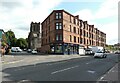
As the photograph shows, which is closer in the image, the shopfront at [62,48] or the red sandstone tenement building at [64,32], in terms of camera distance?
the shopfront at [62,48]

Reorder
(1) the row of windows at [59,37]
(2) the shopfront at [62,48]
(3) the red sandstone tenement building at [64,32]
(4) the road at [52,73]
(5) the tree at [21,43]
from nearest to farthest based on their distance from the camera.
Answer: (4) the road at [52,73] → (2) the shopfront at [62,48] → (1) the row of windows at [59,37] → (3) the red sandstone tenement building at [64,32] → (5) the tree at [21,43]

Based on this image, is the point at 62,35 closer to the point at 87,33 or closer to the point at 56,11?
the point at 56,11

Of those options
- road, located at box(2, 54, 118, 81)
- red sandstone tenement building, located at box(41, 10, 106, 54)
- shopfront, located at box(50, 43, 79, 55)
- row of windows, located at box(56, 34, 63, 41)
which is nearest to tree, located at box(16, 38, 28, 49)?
red sandstone tenement building, located at box(41, 10, 106, 54)

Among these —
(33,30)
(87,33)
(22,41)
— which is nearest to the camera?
(87,33)

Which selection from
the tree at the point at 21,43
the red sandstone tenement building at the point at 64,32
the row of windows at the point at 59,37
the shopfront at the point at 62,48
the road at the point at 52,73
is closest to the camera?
the road at the point at 52,73

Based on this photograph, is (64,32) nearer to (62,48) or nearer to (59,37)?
(59,37)

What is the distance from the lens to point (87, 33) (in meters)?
100

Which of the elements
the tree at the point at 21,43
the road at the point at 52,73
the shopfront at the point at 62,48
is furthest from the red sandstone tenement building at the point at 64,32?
the tree at the point at 21,43

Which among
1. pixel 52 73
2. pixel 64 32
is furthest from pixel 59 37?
pixel 52 73

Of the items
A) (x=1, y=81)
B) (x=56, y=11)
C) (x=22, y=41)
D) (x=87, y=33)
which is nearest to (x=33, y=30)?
(x=22, y=41)

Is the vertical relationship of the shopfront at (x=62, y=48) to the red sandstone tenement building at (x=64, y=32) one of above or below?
below

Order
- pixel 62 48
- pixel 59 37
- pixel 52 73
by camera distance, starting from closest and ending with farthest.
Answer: pixel 52 73, pixel 62 48, pixel 59 37

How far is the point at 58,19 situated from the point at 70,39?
799 centimetres

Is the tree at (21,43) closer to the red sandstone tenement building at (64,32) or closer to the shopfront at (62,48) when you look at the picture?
the red sandstone tenement building at (64,32)
